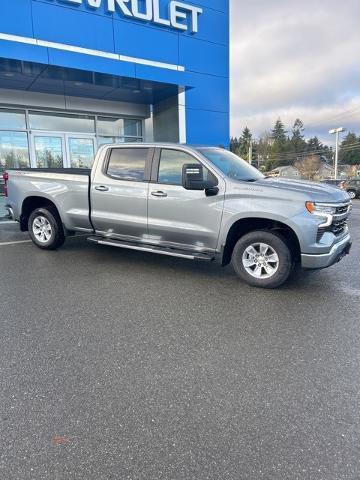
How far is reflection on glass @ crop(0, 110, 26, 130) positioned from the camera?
12.9 metres

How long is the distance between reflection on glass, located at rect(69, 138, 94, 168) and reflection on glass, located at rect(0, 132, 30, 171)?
5.69 ft

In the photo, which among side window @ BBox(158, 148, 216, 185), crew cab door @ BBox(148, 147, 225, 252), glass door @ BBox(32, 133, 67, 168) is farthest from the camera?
glass door @ BBox(32, 133, 67, 168)

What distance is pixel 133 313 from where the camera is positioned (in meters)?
4.04

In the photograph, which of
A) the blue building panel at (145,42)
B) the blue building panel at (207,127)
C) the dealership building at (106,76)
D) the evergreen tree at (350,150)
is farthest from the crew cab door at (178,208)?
the evergreen tree at (350,150)

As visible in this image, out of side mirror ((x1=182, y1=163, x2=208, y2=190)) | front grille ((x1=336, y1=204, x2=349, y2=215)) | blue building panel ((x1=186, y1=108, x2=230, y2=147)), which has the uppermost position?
blue building panel ((x1=186, y1=108, x2=230, y2=147))

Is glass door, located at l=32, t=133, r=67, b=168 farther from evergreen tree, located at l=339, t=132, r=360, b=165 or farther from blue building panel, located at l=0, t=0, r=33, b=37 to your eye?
evergreen tree, located at l=339, t=132, r=360, b=165

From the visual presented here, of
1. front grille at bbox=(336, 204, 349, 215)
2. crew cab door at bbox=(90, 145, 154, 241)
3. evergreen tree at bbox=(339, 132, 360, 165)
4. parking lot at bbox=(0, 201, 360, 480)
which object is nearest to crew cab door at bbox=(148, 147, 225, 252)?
crew cab door at bbox=(90, 145, 154, 241)

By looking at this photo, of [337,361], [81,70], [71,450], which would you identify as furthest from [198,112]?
[71,450]

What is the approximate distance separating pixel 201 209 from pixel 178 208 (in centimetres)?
38

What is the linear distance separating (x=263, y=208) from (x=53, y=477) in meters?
3.69

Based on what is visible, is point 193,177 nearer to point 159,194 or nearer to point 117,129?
point 159,194

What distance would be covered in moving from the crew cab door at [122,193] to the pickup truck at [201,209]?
0.02 metres

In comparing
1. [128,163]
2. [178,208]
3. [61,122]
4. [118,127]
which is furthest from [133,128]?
[178,208]

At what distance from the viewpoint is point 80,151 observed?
1458 cm
